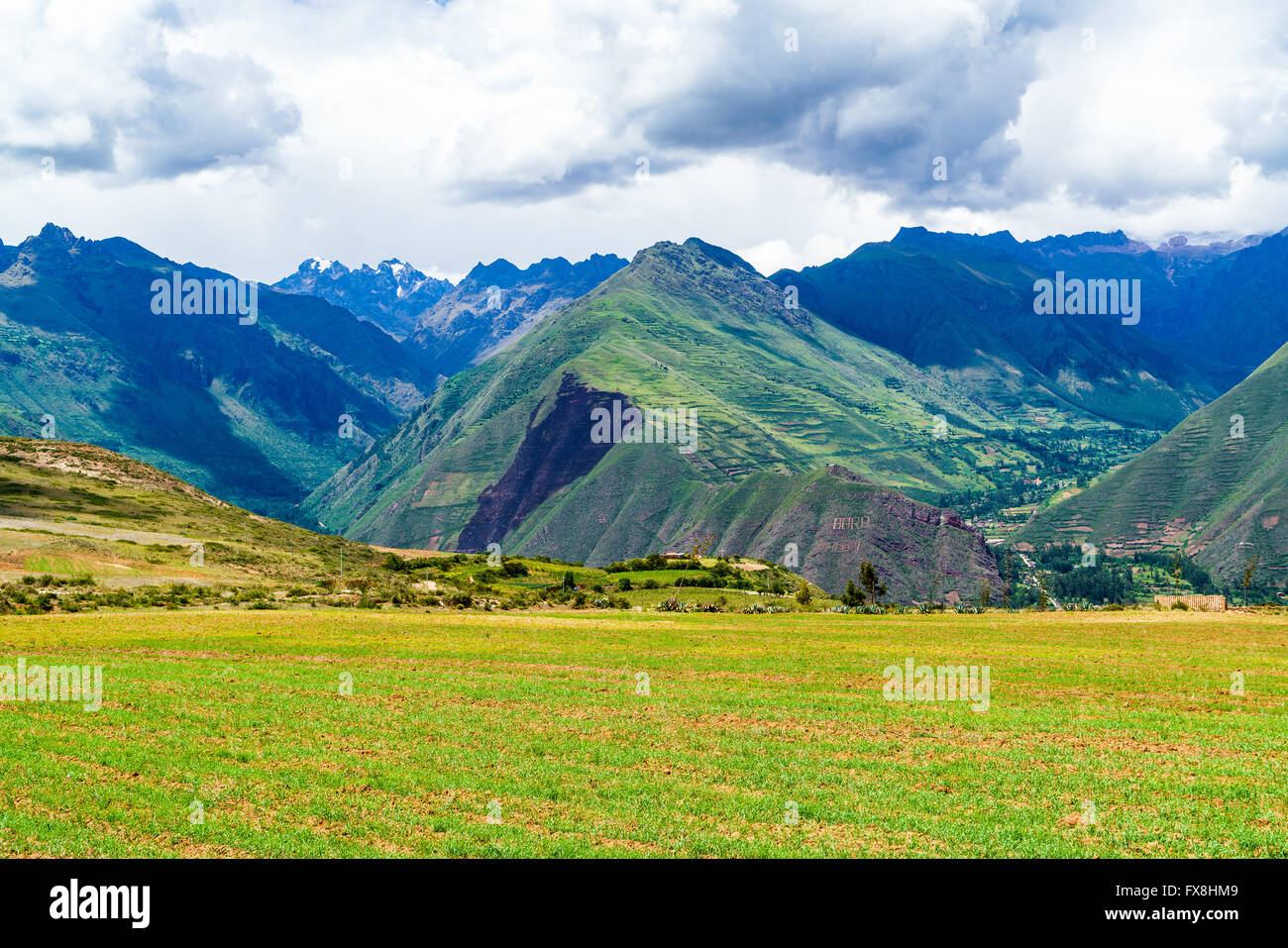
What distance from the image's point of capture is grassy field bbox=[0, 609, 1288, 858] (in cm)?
2225

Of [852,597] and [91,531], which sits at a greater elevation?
[91,531]

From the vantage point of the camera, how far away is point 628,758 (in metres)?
30.0

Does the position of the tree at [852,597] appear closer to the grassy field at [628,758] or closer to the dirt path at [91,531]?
the grassy field at [628,758]

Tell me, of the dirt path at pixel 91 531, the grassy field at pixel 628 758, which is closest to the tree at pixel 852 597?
the grassy field at pixel 628 758

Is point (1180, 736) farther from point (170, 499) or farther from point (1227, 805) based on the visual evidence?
point (170, 499)

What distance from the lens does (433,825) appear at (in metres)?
22.8

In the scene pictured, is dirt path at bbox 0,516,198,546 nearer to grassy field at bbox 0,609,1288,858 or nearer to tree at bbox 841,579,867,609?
grassy field at bbox 0,609,1288,858

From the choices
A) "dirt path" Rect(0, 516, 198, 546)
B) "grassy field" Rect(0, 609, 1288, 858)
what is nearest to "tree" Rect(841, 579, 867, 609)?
"grassy field" Rect(0, 609, 1288, 858)

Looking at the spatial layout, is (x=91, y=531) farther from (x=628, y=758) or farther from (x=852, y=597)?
(x=628, y=758)

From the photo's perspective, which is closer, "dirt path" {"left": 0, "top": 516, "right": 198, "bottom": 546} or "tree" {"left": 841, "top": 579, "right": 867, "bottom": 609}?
"dirt path" {"left": 0, "top": 516, "right": 198, "bottom": 546}

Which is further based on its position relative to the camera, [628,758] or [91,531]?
[91,531]

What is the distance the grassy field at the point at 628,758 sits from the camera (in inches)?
876

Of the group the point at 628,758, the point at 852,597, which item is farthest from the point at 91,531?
the point at 628,758
